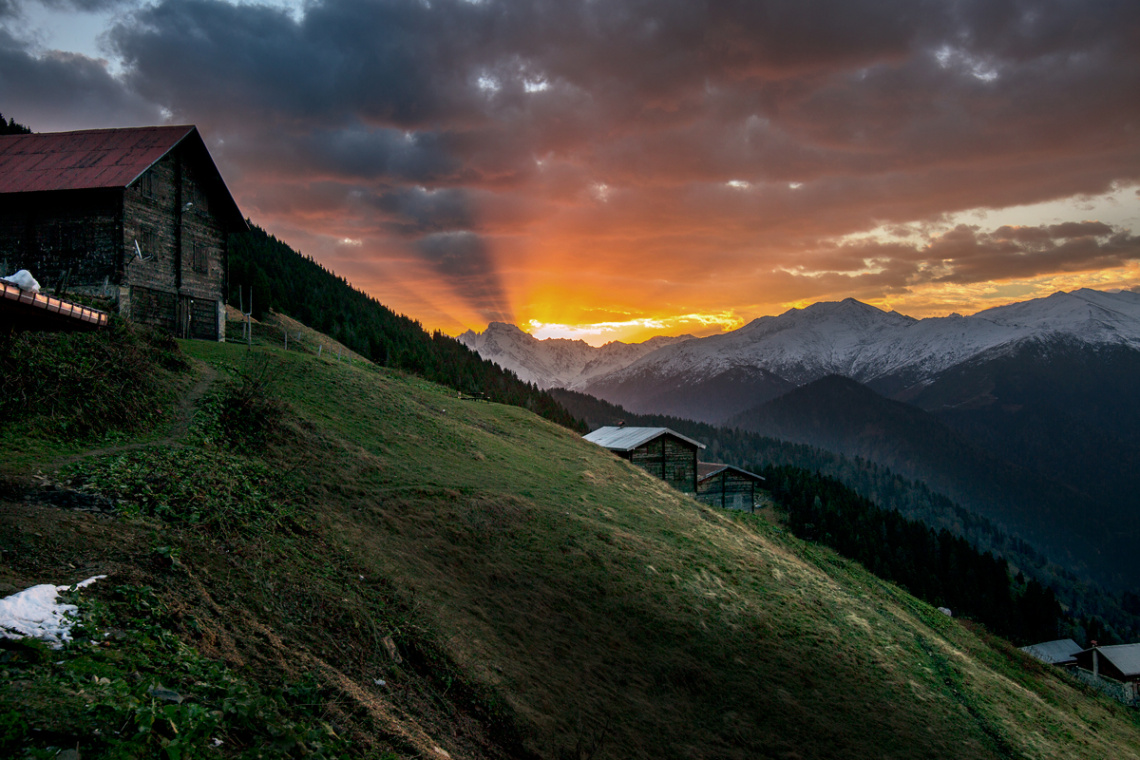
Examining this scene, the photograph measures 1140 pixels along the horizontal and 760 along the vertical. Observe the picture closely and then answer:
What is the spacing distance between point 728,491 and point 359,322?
74.7 metres

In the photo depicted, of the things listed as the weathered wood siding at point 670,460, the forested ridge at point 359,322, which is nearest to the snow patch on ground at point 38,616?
the weathered wood siding at point 670,460

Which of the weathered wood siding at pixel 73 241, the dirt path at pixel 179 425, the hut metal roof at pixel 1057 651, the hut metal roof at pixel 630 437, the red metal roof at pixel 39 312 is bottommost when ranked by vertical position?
the hut metal roof at pixel 1057 651

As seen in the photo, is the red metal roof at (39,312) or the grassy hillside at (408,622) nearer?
the grassy hillside at (408,622)

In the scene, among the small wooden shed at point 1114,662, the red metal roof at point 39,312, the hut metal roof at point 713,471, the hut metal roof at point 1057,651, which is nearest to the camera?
the red metal roof at point 39,312

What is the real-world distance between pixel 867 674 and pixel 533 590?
11506 millimetres

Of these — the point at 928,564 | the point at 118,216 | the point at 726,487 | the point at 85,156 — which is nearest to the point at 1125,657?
the point at 928,564

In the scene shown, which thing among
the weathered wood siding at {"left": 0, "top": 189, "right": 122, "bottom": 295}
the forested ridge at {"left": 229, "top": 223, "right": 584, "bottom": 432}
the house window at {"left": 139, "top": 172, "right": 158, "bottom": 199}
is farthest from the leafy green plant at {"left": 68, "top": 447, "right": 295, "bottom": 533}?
the forested ridge at {"left": 229, "top": 223, "right": 584, "bottom": 432}

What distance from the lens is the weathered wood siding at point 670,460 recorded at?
53.1 meters

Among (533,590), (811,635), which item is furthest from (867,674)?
(533,590)

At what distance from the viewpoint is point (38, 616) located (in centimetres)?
801

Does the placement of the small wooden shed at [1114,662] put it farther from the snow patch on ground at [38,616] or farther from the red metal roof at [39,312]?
the red metal roof at [39,312]

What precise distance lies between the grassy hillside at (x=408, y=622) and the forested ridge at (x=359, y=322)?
4980cm

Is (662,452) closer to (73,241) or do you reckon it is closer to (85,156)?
(73,241)

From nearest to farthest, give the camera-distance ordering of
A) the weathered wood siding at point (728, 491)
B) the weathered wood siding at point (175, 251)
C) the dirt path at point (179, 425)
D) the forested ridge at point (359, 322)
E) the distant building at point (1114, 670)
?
the dirt path at point (179, 425) < the weathered wood siding at point (175, 251) < the distant building at point (1114, 670) < the weathered wood siding at point (728, 491) < the forested ridge at point (359, 322)
